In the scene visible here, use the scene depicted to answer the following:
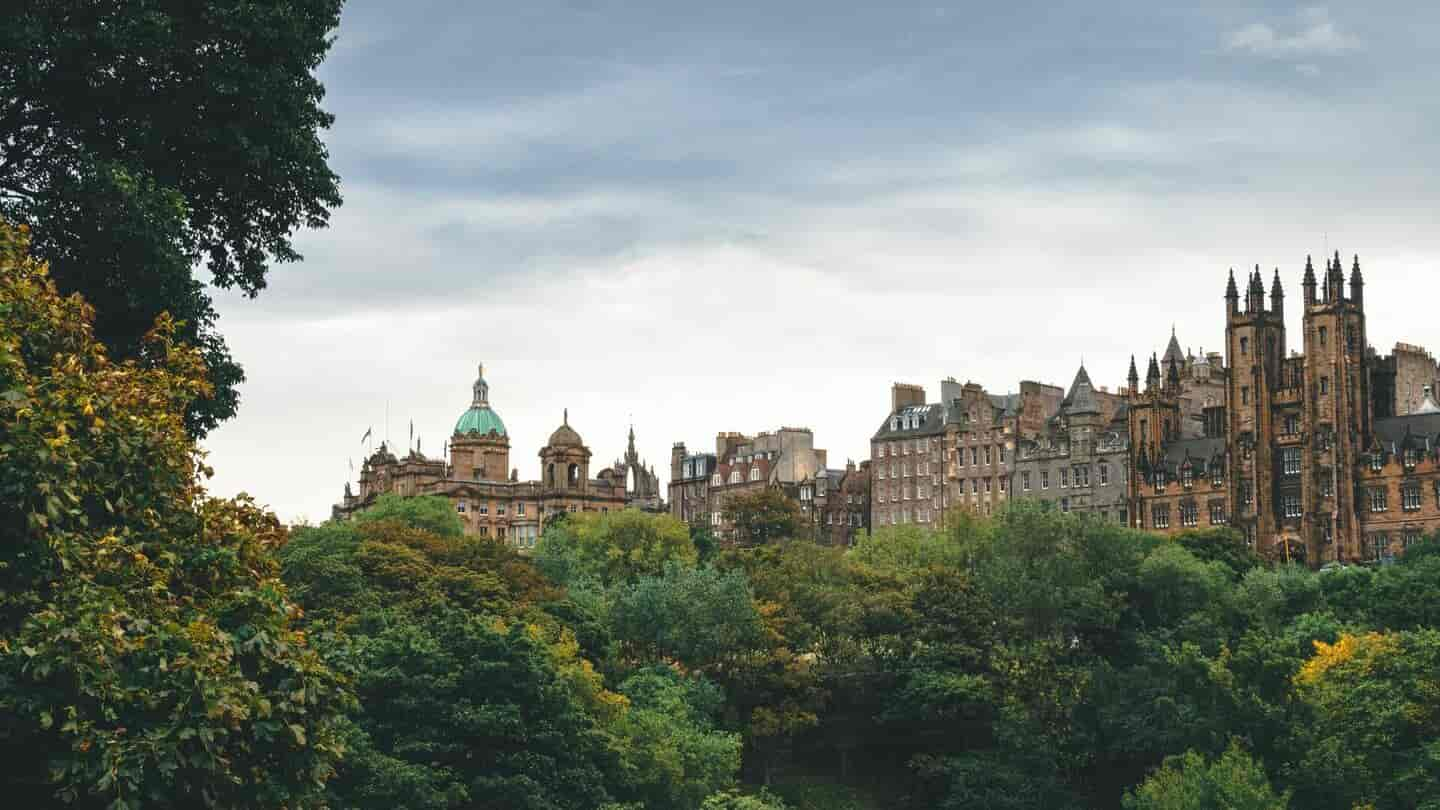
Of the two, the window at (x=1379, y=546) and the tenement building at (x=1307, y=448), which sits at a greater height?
the tenement building at (x=1307, y=448)

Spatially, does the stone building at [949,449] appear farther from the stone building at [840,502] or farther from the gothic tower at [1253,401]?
the gothic tower at [1253,401]

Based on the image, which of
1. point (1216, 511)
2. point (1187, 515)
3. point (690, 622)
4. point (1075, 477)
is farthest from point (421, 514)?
point (1216, 511)

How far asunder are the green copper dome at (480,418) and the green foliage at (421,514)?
4621 centimetres

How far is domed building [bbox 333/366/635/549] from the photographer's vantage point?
187m

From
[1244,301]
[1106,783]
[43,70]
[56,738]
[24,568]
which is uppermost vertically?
[1244,301]

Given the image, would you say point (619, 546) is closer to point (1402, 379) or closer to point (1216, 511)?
point (1216, 511)

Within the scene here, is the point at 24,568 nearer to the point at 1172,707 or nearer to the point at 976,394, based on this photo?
the point at 1172,707

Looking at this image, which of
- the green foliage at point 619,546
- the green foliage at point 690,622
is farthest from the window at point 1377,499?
the green foliage at point 690,622

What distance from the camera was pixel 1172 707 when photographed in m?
76.0

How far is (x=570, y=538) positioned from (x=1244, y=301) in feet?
179

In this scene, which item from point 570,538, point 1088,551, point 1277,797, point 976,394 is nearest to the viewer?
point 1277,797

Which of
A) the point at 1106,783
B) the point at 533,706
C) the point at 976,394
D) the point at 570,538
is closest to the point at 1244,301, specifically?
the point at 976,394

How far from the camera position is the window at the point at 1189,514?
5979 inches

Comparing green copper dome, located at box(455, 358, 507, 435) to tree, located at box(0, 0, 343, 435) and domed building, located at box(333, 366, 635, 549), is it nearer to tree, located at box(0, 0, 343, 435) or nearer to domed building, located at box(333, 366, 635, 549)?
domed building, located at box(333, 366, 635, 549)
